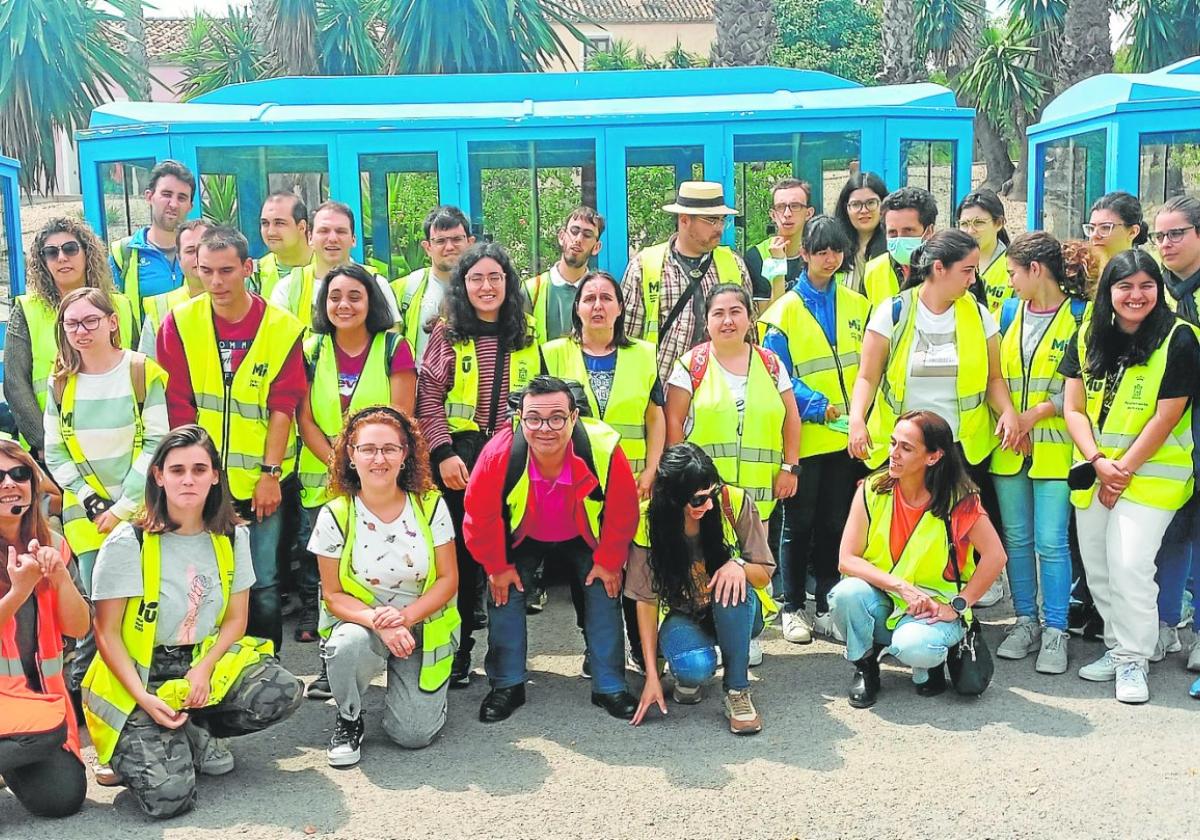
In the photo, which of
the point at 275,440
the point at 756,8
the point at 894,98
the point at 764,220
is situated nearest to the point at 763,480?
the point at 275,440

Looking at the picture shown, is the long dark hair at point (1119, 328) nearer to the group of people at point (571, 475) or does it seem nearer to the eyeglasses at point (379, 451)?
the group of people at point (571, 475)

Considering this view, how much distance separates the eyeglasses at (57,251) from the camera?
16.0 ft

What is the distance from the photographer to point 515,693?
4.62 m

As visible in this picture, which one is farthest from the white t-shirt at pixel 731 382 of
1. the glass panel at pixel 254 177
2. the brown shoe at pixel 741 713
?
the glass panel at pixel 254 177

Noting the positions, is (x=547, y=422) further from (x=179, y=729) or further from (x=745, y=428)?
(x=179, y=729)

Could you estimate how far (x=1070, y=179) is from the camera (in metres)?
8.44

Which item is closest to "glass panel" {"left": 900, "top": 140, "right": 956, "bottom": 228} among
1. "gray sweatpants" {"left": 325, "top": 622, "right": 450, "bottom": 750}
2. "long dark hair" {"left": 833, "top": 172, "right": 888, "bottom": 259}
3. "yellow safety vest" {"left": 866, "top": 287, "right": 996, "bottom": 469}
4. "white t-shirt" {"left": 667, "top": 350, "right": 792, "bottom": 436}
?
"long dark hair" {"left": 833, "top": 172, "right": 888, "bottom": 259}

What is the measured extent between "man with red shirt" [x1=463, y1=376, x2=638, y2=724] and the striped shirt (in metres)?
1.22

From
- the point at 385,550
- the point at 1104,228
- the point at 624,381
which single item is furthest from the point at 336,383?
the point at 1104,228

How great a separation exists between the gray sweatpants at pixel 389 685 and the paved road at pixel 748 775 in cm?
9

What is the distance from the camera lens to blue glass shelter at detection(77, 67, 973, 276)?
765 centimetres

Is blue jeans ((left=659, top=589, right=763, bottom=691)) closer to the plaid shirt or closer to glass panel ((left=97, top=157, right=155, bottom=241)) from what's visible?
the plaid shirt

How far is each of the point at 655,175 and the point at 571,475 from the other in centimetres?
369

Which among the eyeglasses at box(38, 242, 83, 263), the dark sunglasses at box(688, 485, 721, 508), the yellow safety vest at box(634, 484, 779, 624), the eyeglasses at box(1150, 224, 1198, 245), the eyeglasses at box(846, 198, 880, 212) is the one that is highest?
the eyeglasses at box(846, 198, 880, 212)
